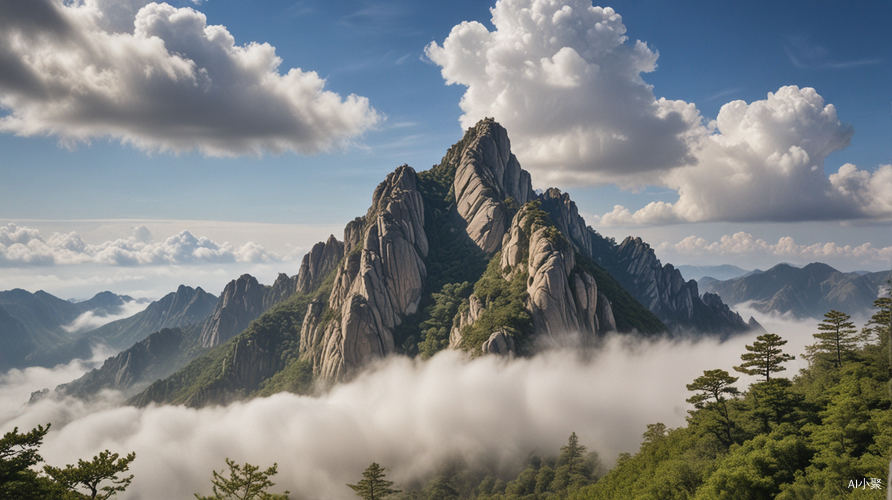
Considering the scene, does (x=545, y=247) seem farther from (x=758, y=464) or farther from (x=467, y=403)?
(x=758, y=464)

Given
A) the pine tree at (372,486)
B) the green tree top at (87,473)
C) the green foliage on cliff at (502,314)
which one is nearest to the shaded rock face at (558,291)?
the green foliage on cliff at (502,314)

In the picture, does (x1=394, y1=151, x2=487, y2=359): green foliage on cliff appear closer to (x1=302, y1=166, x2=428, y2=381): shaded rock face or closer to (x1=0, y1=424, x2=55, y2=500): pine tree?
(x1=302, y1=166, x2=428, y2=381): shaded rock face

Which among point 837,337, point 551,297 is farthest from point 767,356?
point 551,297

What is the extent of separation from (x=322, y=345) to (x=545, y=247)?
89933mm

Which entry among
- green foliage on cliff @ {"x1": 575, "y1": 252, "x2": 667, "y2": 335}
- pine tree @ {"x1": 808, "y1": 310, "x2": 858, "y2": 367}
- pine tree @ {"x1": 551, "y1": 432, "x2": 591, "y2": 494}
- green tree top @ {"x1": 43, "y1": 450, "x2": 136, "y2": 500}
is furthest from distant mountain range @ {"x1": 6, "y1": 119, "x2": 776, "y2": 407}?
green tree top @ {"x1": 43, "y1": 450, "x2": 136, "y2": 500}

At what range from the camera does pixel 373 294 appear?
15825 cm

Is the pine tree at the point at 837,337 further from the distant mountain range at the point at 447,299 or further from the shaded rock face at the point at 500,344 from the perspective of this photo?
the shaded rock face at the point at 500,344

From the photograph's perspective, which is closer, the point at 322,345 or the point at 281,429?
the point at 281,429

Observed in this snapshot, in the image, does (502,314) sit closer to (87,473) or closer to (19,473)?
(87,473)

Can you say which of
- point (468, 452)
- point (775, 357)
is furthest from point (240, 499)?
point (468, 452)

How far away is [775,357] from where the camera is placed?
56750 mm

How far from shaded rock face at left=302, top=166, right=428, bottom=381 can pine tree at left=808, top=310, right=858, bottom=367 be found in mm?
120765

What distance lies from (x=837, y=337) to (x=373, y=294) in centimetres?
12561

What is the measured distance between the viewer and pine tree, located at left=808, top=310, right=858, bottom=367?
6531 cm
